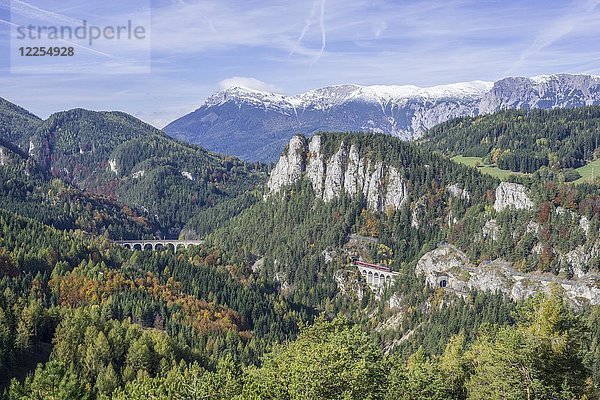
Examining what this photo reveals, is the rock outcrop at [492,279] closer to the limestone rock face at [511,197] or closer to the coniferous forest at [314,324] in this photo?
the coniferous forest at [314,324]

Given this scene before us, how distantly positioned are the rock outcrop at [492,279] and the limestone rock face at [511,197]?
801 inches

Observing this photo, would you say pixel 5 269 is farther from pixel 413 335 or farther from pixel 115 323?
pixel 413 335

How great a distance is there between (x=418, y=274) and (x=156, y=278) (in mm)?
78155

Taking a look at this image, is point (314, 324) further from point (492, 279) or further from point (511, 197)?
point (511, 197)

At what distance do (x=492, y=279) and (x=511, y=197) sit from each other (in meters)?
34.3

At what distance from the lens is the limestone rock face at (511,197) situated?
174 m

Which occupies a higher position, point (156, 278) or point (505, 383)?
point (505, 383)

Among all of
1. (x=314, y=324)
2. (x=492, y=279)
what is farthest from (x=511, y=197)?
(x=314, y=324)


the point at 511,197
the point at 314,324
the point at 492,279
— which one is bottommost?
the point at 492,279

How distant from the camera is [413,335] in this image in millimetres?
148250

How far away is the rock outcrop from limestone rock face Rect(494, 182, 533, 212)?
66.7 feet

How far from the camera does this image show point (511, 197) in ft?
589

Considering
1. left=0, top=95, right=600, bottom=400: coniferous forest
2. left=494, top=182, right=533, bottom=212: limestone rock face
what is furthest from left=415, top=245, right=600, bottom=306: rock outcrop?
left=494, top=182, right=533, bottom=212: limestone rock face

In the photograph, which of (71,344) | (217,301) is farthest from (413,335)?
(71,344)
